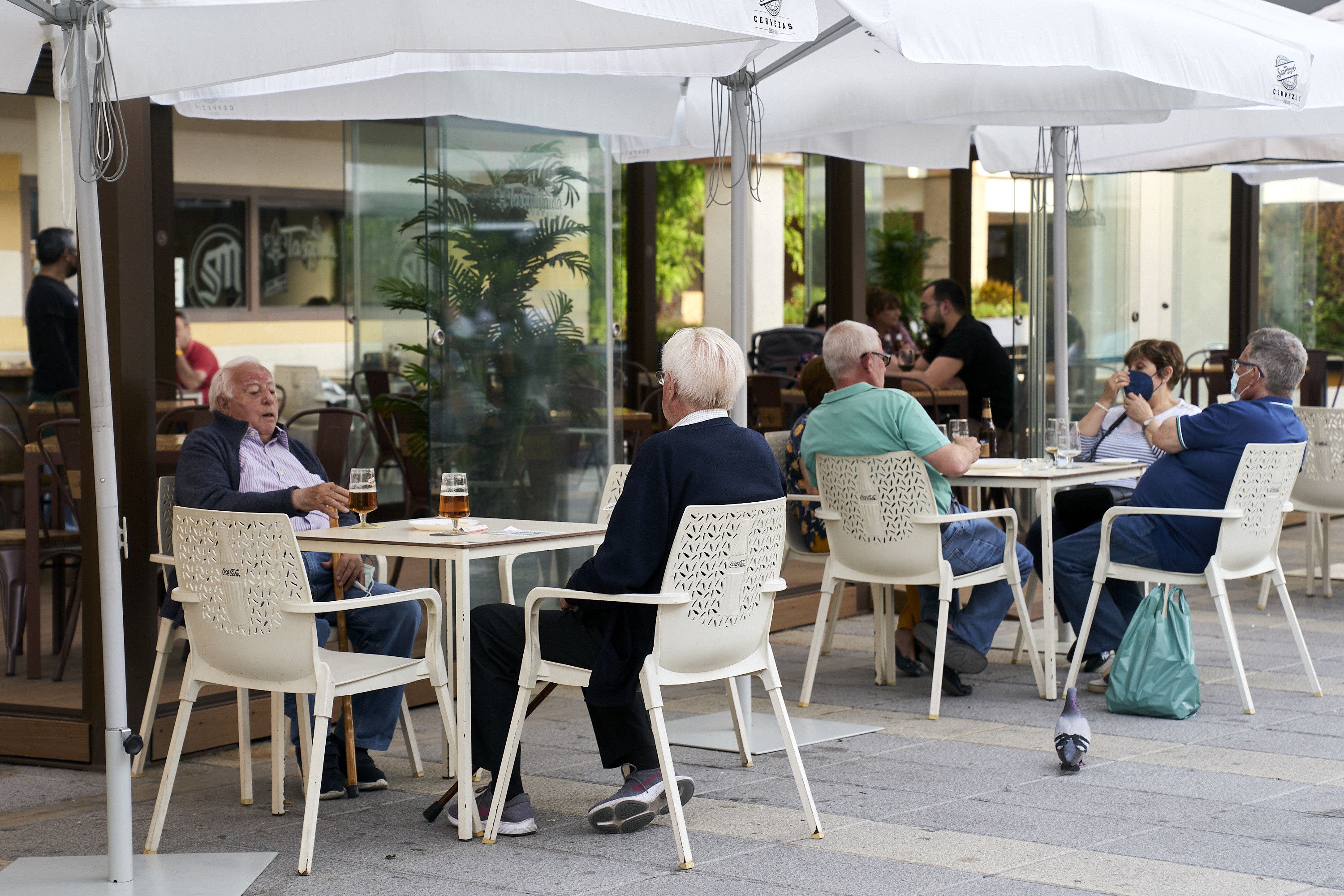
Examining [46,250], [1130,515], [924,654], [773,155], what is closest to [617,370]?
[924,654]

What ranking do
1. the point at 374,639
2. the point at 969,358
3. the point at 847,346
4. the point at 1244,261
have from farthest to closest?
the point at 1244,261, the point at 969,358, the point at 847,346, the point at 374,639

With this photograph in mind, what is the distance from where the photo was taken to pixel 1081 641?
544cm

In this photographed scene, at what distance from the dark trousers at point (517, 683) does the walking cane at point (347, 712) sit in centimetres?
44

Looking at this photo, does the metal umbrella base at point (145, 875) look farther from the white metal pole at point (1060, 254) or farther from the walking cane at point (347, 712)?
the white metal pole at point (1060, 254)

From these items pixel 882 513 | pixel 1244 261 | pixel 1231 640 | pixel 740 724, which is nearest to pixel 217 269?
pixel 1244 261

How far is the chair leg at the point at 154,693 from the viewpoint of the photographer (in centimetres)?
445

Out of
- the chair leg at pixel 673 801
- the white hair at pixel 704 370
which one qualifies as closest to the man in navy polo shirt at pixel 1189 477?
the white hair at pixel 704 370

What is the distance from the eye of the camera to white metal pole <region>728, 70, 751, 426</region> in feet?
15.5

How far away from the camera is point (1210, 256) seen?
11.9 metres

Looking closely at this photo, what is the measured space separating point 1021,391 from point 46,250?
484 cm

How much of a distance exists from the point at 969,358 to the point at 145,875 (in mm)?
5660

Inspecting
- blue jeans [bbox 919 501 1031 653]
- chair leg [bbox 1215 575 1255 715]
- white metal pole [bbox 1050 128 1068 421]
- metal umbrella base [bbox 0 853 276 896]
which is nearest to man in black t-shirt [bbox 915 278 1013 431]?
white metal pole [bbox 1050 128 1068 421]

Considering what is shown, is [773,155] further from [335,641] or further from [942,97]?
[335,641]

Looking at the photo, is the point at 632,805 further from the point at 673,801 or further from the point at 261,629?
the point at 261,629
